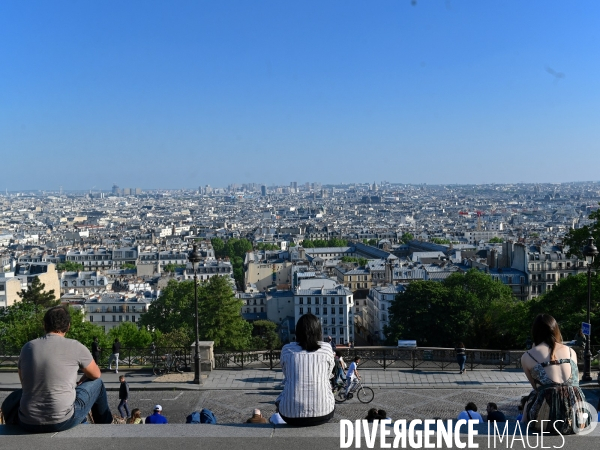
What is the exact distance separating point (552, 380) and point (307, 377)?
2.26m

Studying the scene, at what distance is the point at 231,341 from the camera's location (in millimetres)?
37219

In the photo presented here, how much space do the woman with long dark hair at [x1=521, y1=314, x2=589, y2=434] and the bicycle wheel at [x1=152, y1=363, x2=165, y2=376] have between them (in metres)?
12.1

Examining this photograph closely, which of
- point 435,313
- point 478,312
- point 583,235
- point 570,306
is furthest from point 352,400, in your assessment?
point 478,312

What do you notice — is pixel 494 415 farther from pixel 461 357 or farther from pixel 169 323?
pixel 169 323

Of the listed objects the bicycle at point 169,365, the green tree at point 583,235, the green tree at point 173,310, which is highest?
the green tree at point 583,235

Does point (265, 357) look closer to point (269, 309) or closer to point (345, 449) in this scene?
point (345, 449)

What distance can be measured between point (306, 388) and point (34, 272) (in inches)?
2774

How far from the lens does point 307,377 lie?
704 cm

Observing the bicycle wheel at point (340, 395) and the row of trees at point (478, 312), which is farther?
the row of trees at point (478, 312)

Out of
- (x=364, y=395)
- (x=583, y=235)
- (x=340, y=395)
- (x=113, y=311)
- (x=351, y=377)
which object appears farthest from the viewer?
(x=113, y=311)

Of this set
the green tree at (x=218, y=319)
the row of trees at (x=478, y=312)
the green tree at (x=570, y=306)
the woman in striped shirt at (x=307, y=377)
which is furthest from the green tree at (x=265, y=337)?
the woman in striped shirt at (x=307, y=377)

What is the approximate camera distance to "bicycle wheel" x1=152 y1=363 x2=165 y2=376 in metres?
17.4

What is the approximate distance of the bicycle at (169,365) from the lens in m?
17.5

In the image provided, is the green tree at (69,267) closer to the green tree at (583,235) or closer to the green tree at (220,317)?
the green tree at (220,317)
